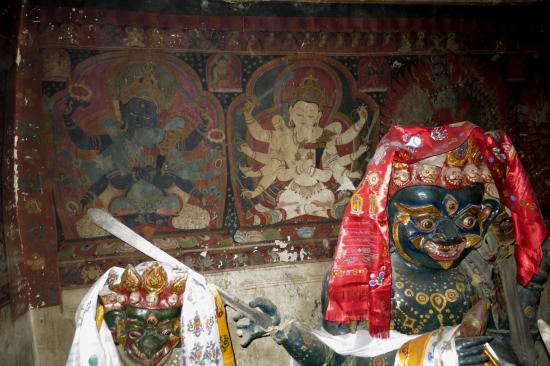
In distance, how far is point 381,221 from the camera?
85.0 inches

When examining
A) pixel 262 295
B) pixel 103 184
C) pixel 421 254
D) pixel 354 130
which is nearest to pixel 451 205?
pixel 421 254

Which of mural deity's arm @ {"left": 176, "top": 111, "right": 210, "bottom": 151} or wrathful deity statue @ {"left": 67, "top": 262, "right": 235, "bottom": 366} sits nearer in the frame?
wrathful deity statue @ {"left": 67, "top": 262, "right": 235, "bottom": 366}

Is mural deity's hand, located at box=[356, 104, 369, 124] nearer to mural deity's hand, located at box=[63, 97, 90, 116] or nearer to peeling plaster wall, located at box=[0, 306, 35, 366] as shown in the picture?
mural deity's hand, located at box=[63, 97, 90, 116]

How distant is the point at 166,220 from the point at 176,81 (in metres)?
0.83

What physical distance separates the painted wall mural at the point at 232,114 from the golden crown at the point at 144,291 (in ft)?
1.67

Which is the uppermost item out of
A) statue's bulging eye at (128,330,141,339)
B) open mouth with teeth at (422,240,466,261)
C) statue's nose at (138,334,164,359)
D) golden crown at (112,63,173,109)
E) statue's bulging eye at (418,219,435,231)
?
golden crown at (112,63,173,109)

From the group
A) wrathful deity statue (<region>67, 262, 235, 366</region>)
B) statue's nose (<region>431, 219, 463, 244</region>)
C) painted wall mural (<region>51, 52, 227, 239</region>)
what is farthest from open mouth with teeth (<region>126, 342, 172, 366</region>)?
statue's nose (<region>431, 219, 463, 244</region>)

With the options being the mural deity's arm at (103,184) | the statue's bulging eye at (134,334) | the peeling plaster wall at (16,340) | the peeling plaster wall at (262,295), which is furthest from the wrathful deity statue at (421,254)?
the peeling plaster wall at (16,340)

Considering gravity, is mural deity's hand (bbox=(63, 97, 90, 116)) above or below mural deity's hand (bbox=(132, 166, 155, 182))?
above

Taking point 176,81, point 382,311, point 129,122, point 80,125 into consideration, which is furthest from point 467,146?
point 80,125

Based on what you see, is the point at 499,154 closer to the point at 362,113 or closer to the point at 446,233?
the point at 446,233

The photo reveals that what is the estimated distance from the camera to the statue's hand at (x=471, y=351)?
1.97 meters

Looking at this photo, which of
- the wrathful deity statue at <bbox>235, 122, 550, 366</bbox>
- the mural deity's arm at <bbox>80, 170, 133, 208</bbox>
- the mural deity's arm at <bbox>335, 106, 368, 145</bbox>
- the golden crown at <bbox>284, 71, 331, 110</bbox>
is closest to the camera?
the wrathful deity statue at <bbox>235, 122, 550, 366</bbox>

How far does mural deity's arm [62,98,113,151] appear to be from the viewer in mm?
2561
